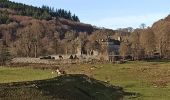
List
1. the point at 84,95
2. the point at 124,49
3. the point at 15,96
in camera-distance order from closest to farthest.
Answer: the point at 15,96 < the point at 84,95 < the point at 124,49

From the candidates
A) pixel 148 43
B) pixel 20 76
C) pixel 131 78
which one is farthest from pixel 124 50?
pixel 20 76

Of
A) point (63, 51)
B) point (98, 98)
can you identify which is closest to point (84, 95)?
point (98, 98)

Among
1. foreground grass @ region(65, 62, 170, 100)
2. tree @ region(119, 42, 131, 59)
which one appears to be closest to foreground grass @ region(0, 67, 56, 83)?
foreground grass @ region(65, 62, 170, 100)

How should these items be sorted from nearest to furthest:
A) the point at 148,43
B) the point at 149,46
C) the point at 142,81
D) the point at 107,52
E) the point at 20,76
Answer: the point at 20,76 < the point at 142,81 < the point at 148,43 < the point at 149,46 < the point at 107,52

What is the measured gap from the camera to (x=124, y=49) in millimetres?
154125

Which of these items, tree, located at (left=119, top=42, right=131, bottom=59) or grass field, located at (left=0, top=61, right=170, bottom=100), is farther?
tree, located at (left=119, top=42, right=131, bottom=59)

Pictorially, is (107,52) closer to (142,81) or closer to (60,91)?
(142,81)

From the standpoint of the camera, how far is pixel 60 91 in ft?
139

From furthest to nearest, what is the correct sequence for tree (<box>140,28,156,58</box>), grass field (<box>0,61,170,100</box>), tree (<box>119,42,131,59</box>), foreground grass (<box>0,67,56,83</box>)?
tree (<box>140,28,156,58</box>) < tree (<box>119,42,131,59</box>) < grass field (<box>0,61,170,100</box>) < foreground grass (<box>0,67,56,83</box>)

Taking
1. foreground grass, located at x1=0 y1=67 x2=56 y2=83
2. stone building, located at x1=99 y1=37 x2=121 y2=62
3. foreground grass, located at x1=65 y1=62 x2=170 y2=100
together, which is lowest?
foreground grass, located at x1=65 y1=62 x2=170 y2=100

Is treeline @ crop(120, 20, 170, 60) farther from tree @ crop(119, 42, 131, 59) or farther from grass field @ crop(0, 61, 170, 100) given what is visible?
grass field @ crop(0, 61, 170, 100)

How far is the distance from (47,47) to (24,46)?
109ft

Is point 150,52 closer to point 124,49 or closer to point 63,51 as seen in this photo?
point 124,49

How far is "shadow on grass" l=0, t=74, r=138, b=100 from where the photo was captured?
37.4m
